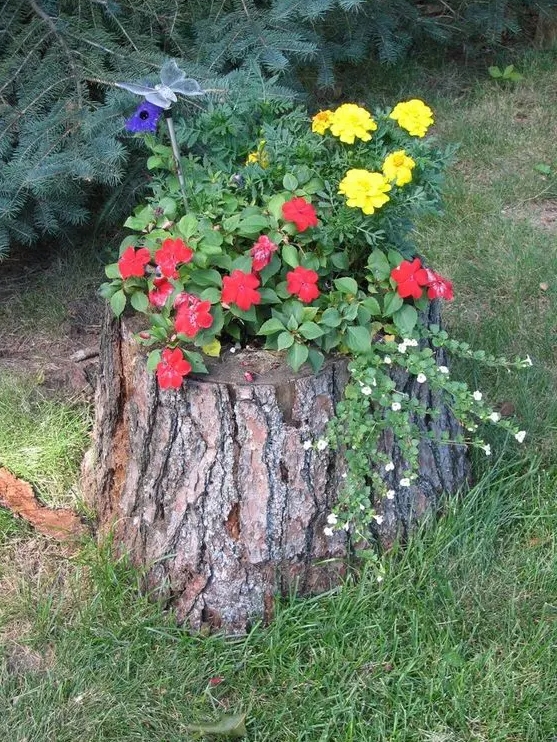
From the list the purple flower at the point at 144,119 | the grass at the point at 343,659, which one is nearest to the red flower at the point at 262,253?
the purple flower at the point at 144,119

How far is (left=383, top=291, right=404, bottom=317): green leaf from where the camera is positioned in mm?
2195

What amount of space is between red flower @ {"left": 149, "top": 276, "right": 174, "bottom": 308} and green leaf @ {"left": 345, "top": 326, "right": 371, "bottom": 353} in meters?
0.46

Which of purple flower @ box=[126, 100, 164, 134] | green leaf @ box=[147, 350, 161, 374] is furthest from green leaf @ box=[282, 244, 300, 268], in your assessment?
purple flower @ box=[126, 100, 164, 134]

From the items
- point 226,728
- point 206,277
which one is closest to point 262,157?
point 206,277

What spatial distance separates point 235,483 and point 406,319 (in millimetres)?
572

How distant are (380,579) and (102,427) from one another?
0.88m

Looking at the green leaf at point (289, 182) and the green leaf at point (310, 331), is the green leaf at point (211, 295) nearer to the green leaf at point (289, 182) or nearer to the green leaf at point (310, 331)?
the green leaf at point (310, 331)

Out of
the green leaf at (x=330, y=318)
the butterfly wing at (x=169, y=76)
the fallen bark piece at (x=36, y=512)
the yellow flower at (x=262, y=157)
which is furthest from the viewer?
the fallen bark piece at (x=36, y=512)

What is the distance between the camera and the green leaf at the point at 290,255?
2168 millimetres

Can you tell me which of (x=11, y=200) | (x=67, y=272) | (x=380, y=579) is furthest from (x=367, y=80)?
(x=380, y=579)

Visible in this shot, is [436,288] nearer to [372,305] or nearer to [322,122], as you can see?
[372,305]

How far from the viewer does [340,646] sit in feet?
7.25

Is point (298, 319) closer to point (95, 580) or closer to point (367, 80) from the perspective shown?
point (95, 580)

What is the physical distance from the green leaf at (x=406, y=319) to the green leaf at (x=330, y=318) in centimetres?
15
